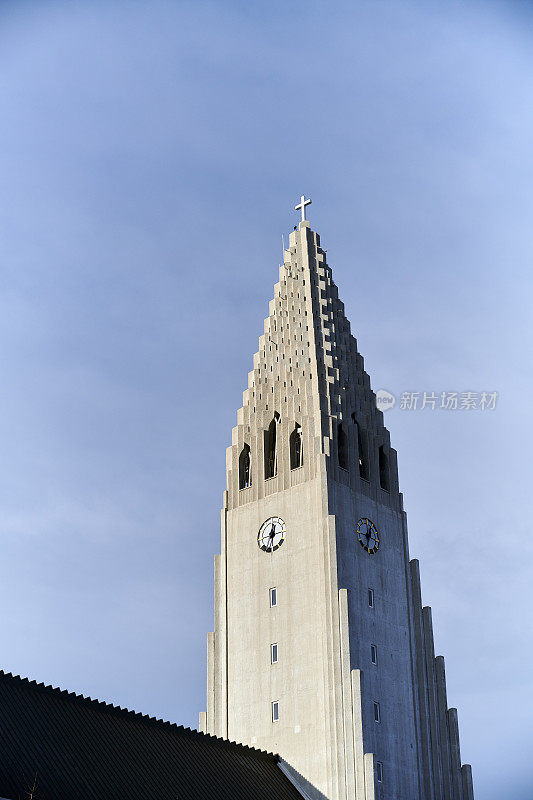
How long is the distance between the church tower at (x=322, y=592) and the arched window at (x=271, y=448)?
106 millimetres

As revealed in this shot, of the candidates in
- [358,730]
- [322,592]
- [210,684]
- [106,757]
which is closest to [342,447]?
[322,592]

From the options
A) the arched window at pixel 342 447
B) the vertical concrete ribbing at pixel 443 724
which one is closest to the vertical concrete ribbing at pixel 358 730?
the vertical concrete ribbing at pixel 443 724

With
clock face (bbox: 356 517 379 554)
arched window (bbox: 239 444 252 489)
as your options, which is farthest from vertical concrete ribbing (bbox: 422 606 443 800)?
arched window (bbox: 239 444 252 489)

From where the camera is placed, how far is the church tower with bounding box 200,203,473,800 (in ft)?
198

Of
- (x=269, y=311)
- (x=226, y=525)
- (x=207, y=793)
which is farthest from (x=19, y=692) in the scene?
(x=269, y=311)

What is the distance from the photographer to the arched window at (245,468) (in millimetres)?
70438

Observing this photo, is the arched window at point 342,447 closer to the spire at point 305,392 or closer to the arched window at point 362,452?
the spire at point 305,392

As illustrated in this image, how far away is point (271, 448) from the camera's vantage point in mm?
70125

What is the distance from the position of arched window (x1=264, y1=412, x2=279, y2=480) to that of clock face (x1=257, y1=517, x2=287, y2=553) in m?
3.25

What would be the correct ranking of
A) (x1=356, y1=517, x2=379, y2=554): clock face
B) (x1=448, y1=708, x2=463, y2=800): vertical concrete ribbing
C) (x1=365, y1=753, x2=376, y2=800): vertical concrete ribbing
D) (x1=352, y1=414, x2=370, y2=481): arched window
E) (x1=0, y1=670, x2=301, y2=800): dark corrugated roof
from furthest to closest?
(x1=352, y1=414, x2=370, y2=481): arched window, (x1=356, y1=517, x2=379, y2=554): clock face, (x1=448, y1=708, x2=463, y2=800): vertical concrete ribbing, (x1=365, y1=753, x2=376, y2=800): vertical concrete ribbing, (x1=0, y1=670, x2=301, y2=800): dark corrugated roof

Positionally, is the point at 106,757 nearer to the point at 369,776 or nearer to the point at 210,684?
the point at 369,776

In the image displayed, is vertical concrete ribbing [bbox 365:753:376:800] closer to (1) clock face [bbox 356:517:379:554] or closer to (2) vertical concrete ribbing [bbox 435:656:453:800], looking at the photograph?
(2) vertical concrete ribbing [bbox 435:656:453:800]

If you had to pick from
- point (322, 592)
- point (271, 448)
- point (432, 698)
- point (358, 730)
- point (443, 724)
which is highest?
point (271, 448)

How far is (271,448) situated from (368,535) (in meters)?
8.17
